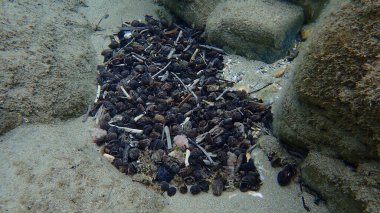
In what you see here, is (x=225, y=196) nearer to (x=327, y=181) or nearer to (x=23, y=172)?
(x=327, y=181)

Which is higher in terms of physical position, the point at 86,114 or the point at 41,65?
the point at 41,65

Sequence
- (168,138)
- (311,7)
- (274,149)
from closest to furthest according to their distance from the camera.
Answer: (274,149)
(168,138)
(311,7)

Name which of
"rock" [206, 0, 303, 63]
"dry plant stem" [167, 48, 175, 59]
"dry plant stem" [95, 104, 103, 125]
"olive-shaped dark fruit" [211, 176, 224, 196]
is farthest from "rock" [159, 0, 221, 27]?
"olive-shaped dark fruit" [211, 176, 224, 196]

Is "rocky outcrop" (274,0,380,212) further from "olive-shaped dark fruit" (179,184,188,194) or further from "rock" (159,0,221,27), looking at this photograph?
"rock" (159,0,221,27)

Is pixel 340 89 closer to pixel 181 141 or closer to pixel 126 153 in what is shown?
pixel 181 141

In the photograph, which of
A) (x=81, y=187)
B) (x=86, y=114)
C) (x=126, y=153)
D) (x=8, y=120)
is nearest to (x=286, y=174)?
(x=126, y=153)

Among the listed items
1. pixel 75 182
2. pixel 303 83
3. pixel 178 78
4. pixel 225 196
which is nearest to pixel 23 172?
pixel 75 182
